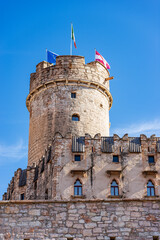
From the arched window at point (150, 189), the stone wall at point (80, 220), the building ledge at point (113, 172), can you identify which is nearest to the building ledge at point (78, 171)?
the building ledge at point (113, 172)

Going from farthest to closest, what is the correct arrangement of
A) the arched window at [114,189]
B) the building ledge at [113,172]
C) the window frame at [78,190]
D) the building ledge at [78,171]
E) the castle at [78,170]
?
the building ledge at [113,172] < the building ledge at [78,171] < the arched window at [114,189] < the window frame at [78,190] < the castle at [78,170]

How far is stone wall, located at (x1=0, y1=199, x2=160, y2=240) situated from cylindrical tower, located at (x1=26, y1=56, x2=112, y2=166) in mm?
23442

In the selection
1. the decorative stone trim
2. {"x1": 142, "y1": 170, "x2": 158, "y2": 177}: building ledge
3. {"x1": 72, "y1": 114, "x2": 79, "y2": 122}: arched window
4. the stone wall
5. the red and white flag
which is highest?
the red and white flag

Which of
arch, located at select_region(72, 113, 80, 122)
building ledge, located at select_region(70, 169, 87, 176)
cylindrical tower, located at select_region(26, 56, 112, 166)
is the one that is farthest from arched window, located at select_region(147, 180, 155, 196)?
arch, located at select_region(72, 113, 80, 122)

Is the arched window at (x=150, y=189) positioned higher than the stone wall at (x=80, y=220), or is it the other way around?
the arched window at (x=150, y=189)

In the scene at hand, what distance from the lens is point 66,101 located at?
130 feet

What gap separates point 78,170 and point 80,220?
61.5 feet

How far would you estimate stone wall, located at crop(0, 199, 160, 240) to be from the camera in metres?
14.3

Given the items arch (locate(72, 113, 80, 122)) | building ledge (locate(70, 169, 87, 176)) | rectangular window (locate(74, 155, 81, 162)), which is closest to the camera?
Answer: building ledge (locate(70, 169, 87, 176))

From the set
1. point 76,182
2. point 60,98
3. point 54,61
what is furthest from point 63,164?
point 54,61

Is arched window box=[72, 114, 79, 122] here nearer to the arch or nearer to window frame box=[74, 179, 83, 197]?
the arch

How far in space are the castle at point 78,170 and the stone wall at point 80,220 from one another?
0.03m

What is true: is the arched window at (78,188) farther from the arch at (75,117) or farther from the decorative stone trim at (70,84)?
the decorative stone trim at (70,84)

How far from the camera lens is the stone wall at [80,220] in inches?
563
